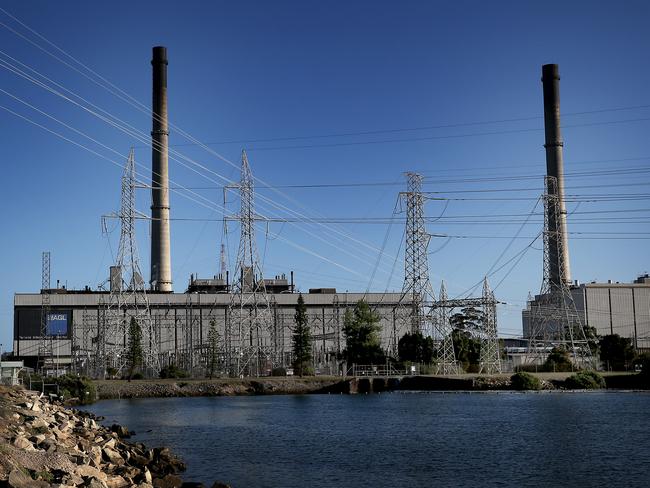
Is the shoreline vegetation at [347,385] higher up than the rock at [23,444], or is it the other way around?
the rock at [23,444]

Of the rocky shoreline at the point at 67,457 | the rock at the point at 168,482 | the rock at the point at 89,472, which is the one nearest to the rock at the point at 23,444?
the rocky shoreline at the point at 67,457

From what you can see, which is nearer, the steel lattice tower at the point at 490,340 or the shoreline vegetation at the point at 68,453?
the shoreline vegetation at the point at 68,453

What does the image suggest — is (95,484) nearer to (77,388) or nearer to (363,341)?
(77,388)

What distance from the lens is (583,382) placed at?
7406 centimetres

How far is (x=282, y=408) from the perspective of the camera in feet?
194

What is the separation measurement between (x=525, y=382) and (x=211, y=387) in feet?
98.2

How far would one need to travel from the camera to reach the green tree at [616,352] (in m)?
91.6

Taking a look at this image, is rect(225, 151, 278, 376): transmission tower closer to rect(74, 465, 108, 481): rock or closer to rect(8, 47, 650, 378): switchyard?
rect(8, 47, 650, 378): switchyard

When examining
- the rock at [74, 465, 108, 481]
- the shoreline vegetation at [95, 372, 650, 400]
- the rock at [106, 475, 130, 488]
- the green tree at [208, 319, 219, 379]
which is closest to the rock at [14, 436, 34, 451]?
the rock at [74, 465, 108, 481]

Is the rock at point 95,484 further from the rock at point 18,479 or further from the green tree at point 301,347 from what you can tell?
the green tree at point 301,347

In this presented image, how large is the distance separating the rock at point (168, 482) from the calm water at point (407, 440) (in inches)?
110

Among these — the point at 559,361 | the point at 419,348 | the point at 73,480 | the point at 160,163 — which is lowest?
the point at 559,361

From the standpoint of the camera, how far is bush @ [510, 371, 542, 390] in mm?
74312

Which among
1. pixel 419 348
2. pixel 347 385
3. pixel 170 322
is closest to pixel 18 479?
pixel 347 385
